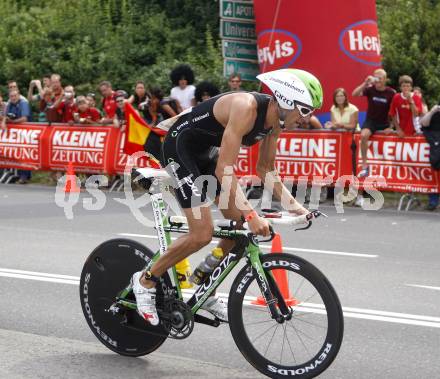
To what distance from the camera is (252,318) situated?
5914 millimetres

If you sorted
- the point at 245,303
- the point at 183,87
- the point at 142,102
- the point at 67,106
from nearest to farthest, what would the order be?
the point at 245,303, the point at 183,87, the point at 142,102, the point at 67,106

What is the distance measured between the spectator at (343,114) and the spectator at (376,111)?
30cm

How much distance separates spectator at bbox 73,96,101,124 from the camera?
19312 mm

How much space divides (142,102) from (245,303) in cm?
1278

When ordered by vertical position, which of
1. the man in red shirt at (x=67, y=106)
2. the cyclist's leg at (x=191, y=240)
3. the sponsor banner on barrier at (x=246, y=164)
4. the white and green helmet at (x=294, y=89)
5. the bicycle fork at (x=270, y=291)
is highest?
the white and green helmet at (x=294, y=89)

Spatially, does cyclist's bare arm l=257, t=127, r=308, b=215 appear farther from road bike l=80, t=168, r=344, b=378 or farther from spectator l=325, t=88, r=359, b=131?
spectator l=325, t=88, r=359, b=131

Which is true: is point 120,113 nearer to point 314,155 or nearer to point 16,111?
point 16,111

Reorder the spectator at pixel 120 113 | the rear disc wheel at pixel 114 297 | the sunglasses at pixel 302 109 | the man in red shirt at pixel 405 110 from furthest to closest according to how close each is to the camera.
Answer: the spectator at pixel 120 113 < the man in red shirt at pixel 405 110 < the rear disc wheel at pixel 114 297 < the sunglasses at pixel 302 109

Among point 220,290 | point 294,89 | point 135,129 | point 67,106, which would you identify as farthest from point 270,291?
point 67,106

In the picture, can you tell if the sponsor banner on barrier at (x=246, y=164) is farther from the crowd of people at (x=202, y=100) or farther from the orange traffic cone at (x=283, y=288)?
the orange traffic cone at (x=283, y=288)

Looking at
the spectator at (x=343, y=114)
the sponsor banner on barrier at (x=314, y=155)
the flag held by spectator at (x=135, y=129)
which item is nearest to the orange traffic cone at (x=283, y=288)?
the sponsor banner on barrier at (x=314, y=155)

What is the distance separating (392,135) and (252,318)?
32.7 feet

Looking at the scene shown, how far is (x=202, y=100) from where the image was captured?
53.7ft

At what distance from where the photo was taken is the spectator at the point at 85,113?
63.4 feet
